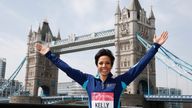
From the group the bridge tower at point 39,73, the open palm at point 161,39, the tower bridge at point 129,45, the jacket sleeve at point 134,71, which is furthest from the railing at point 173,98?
the jacket sleeve at point 134,71

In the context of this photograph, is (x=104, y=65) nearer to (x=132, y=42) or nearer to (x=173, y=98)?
(x=173, y=98)

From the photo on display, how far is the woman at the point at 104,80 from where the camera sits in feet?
6.79

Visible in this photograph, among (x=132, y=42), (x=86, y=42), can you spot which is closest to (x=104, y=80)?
(x=132, y=42)

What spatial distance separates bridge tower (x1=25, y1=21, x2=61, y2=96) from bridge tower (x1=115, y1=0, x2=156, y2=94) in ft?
53.6

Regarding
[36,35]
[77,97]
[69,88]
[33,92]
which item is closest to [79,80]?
[77,97]

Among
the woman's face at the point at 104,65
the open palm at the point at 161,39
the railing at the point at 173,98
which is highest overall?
the open palm at the point at 161,39

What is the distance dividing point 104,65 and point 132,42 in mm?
36121

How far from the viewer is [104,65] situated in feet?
7.06

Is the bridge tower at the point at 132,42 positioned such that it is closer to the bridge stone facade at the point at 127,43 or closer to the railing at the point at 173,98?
the bridge stone facade at the point at 127,43

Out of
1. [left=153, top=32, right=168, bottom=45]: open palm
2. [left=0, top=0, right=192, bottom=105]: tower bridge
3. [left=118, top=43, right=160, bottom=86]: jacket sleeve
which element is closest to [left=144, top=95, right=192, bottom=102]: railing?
[left=0, top=0, right=192, bottom=105]: tower bridge

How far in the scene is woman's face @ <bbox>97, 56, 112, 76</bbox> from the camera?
7.00 feet

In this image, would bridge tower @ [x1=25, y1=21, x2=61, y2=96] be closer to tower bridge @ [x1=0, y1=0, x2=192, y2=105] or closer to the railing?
tower bridge @ [x1=0, y1=0, x2=192, y2=105]

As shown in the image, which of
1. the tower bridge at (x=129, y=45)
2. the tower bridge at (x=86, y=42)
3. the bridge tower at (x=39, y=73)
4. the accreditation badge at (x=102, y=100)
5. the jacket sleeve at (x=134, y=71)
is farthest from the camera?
the bridge tower at (x=39, y=73)

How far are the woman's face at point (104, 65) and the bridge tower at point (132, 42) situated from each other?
1340 inches
